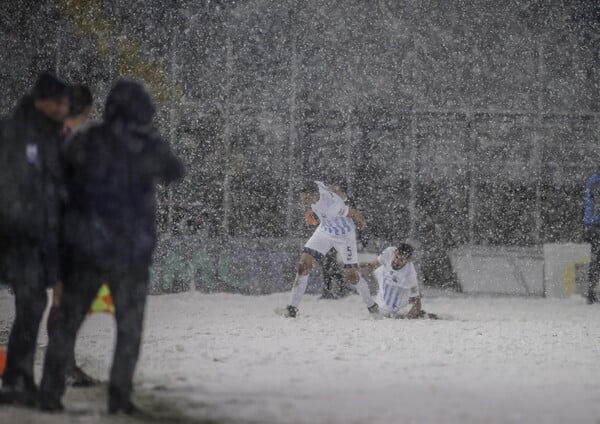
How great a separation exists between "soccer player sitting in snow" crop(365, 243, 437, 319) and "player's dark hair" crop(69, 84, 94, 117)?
568cm

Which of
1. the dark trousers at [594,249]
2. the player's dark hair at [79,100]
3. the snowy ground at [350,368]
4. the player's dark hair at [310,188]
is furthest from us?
the dark trousers at [594,249]

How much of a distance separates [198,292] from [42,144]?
10.4 meters

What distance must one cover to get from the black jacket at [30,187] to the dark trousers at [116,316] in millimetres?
314

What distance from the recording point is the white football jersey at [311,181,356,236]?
11562 mm

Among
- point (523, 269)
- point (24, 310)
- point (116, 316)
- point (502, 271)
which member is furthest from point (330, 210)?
point (116, 316)

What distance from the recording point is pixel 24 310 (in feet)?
17.0

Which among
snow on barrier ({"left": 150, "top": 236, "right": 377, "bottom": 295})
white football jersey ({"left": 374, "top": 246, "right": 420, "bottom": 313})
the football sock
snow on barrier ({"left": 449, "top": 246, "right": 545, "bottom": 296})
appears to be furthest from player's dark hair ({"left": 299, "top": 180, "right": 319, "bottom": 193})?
snow on barrier ({"left": 449, "top": 246, "right": 545, "bottom": 296})

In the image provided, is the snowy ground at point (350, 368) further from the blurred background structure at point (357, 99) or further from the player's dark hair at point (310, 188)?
the blurred background structure at point (357, 99)

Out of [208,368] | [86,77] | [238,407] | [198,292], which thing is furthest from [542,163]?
[238,407]

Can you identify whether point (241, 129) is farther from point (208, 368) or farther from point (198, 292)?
point (208, 368)

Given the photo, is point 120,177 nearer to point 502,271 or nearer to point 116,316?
point 116,316

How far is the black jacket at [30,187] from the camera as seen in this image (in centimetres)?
508

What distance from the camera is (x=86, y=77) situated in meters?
17.7

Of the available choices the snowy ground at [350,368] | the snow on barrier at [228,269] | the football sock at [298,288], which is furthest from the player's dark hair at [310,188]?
the snow on barrier at [228,269]
